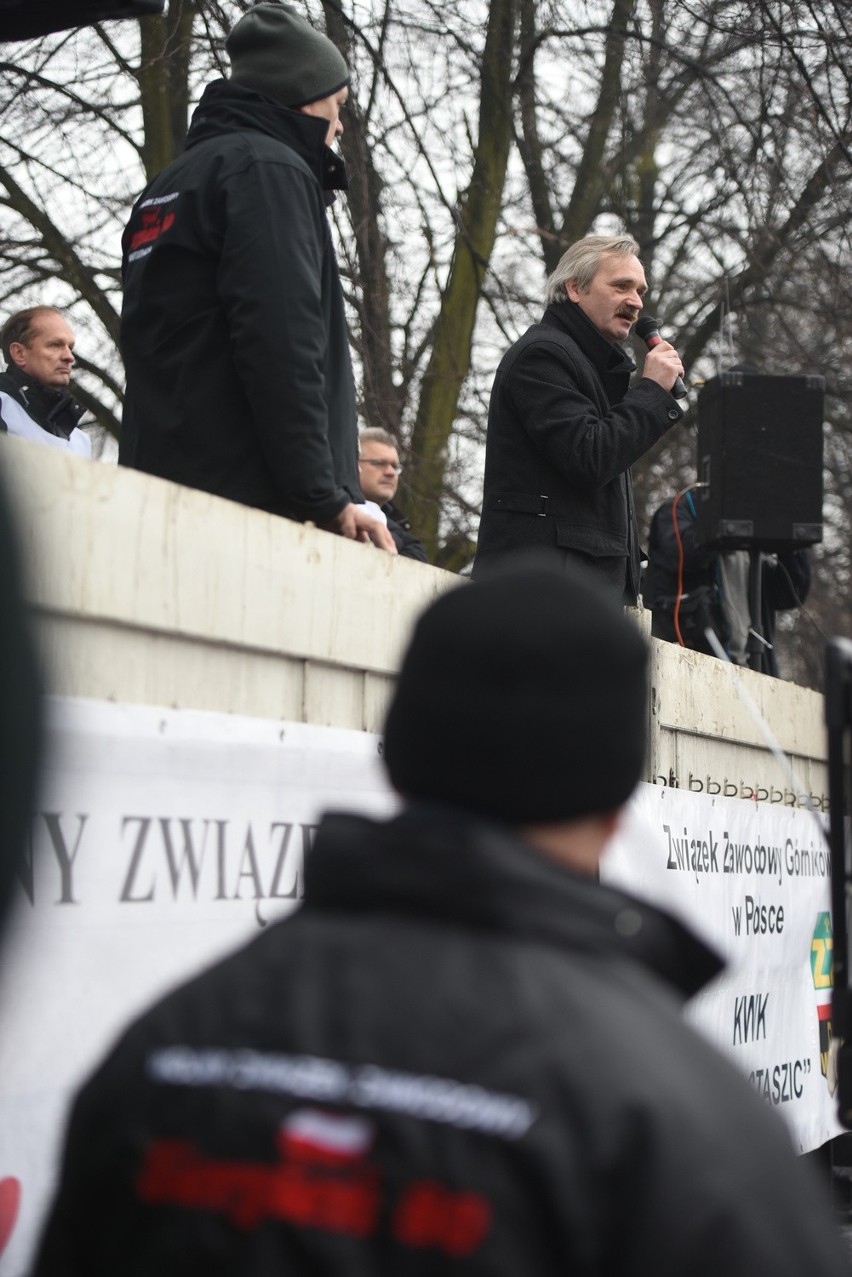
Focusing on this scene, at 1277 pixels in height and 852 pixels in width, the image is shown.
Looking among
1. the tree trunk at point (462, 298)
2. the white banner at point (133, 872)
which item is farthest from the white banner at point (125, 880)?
the tree trunk at point (462, 298)

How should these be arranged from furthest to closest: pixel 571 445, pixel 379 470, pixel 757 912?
1. pixel 379 470
2. pixel 757 912
3. pixel 571 445

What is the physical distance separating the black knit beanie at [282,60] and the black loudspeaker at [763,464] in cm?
419

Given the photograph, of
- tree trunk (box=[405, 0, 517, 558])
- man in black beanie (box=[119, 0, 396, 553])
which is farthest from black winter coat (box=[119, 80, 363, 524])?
tree trunk (box=[405, 0, 517, 558])

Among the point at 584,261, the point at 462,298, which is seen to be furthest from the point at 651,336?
the point at 462,298

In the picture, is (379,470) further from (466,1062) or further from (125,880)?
(466,1062)

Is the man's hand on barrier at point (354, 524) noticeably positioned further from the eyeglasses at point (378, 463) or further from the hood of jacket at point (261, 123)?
the eyeglasses at point (378, 463)

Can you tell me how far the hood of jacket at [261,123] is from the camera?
3.57m

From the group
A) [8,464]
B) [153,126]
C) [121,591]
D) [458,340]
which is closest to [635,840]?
[121,591]

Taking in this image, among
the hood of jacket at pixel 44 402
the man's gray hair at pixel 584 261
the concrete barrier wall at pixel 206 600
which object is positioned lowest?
the concrete barrier wall at pixel 206 600

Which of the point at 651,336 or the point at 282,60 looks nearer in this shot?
the point at 282,60

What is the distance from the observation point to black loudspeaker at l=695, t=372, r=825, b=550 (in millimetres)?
7617

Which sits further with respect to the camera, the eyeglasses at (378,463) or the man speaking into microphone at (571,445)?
the eyeglasses at (378,463)

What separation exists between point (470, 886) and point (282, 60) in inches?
107

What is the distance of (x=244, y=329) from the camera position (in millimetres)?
3271
